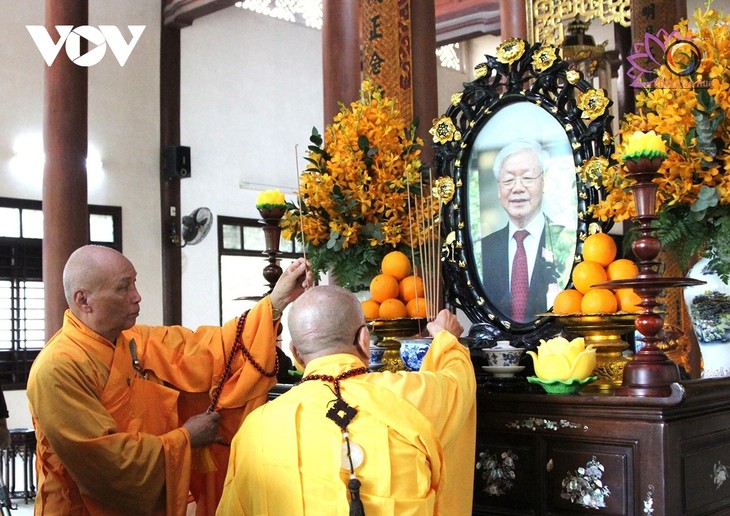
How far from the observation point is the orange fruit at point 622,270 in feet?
8.00

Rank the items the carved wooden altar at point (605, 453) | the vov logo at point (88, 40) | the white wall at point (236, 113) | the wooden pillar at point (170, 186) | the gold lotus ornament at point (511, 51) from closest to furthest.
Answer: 1. the carved wooden altar at point (605, 453)
2. the gold lotus ornament at point (511, 51)
3. the vov logo at point (88, 40)
4. the wooden pillar at point (170, 186)
5. the white wall at point (236, 113)

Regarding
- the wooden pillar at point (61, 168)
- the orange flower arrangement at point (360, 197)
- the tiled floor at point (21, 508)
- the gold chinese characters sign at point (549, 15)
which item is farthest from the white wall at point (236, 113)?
the orange flower arrangement at point (360, 197)

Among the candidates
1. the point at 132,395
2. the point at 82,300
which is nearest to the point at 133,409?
the point at 132,395

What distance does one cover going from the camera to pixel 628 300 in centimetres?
240

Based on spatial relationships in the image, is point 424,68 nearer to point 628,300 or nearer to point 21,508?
point 628,300

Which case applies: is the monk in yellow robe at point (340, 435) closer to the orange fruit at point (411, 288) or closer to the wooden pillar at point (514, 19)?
the orange fruit at point (411, 288)

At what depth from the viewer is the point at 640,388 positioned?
209 centimetres

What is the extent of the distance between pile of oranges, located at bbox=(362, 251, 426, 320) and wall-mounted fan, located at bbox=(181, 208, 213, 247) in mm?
6305

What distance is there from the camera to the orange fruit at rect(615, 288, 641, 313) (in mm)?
2391

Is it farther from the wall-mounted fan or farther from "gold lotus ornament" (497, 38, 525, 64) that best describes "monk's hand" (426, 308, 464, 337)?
the wall-mounted fan

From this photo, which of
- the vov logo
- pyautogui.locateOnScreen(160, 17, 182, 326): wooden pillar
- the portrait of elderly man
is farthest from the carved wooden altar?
pyautogui.locateOnScreen(160, 17, 182, 326): wooden pillar

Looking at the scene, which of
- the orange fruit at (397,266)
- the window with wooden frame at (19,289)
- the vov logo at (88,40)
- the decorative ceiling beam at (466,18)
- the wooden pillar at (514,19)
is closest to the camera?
the orange fruit at (397,266)

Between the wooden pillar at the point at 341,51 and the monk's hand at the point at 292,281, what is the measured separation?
1.30 m

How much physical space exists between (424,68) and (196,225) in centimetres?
510
